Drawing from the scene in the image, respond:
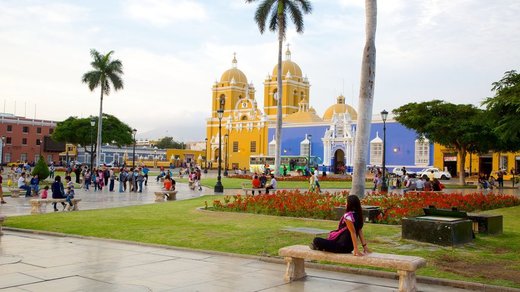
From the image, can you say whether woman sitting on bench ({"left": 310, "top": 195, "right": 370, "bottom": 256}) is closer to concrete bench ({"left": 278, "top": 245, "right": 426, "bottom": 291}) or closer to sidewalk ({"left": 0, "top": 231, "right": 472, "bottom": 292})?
concrete bench ({"left": 278, "top": 245, "right": 426, "bottom": 291})

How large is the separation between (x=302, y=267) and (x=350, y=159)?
2067 inches

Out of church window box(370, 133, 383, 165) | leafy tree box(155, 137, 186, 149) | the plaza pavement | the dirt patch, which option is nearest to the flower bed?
the dirt patch

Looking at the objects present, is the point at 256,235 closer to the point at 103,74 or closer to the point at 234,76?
the point at 103,74

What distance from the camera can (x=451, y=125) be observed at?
3434 cm

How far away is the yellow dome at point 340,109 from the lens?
225 feet

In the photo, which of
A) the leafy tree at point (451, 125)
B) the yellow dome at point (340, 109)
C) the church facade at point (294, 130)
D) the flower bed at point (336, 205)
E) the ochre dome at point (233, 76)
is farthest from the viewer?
the ochre dome at point (233, 76)

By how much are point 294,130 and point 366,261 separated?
6025 centimetres

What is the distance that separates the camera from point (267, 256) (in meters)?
8.61

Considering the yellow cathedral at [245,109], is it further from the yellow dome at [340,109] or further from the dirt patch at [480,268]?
the dirt patch at [480,268]

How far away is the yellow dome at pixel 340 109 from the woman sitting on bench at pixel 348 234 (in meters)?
62.2

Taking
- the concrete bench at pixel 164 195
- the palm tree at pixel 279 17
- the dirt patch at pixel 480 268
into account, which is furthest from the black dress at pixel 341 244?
the palm tree at pixel 279 17

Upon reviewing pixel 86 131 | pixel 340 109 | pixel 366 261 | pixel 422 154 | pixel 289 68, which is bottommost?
Answer: pixel 366 261

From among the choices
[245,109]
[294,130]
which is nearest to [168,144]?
[245,109]

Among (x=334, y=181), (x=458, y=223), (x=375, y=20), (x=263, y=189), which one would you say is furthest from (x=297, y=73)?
(x=458, y=223)
